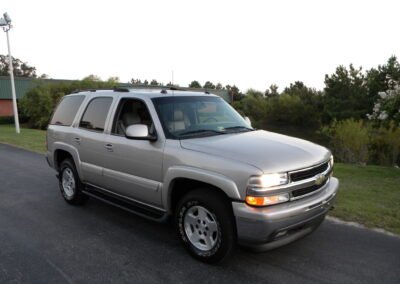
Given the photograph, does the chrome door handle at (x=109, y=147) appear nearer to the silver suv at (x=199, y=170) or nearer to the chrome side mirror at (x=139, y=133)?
the silver suv at (x=199, y=170)

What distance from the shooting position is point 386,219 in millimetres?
5172

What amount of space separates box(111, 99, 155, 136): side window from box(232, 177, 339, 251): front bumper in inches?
77.9

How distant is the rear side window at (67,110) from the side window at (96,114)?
39cm

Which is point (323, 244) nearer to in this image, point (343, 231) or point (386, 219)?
point (343, 231)

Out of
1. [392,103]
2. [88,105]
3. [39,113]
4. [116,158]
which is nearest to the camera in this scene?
[116,158]

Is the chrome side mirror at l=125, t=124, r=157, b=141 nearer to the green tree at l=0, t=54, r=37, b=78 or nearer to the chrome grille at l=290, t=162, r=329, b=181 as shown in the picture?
the chrome grille at l=290, t=162, r=329, b=181

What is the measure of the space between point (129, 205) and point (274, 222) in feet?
6.98

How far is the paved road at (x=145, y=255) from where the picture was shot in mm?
3615

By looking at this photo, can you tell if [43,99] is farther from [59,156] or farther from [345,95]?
[345,95]

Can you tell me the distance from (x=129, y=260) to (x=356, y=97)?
45935 mm

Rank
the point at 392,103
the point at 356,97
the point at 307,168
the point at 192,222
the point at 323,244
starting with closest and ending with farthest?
1. the point at 307,168
2. the point at 192,222
3. the point at 323,244
4. the point at 392,103
5. the point at 356,97

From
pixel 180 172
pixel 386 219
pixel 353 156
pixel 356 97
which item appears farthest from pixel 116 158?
pixel 356 97

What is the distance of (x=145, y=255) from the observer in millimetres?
4098

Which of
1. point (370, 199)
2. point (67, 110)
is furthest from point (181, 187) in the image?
point (370, 199)
